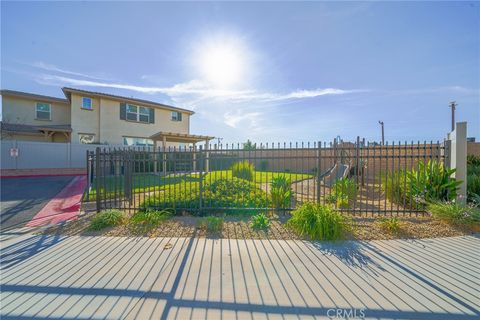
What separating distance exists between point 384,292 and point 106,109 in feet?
69.4

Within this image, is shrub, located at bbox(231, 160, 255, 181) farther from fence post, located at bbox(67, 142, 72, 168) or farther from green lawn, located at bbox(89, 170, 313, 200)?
fence post, located at bbox(67, 142, 72, 168)

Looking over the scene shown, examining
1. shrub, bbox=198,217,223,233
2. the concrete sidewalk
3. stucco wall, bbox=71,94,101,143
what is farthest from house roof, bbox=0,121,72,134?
shrub, bbox=198,217,223,233

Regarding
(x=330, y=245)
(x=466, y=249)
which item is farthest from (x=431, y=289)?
(x=466, y=249)

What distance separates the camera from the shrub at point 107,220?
4.84 metres

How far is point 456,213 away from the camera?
4680 mm

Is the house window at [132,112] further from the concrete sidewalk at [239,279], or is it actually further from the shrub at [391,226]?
the shrub at [391,226]

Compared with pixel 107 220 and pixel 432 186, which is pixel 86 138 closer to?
pixel 107 220

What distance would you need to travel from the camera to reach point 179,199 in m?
5.84

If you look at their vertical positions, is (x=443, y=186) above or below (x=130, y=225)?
above

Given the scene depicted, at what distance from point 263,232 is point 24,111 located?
23606 millimetres

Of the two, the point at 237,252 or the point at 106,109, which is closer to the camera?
the point at 237,252

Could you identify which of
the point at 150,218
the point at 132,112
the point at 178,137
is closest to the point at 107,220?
the point at 150,218

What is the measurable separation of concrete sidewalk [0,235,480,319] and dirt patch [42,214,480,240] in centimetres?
27

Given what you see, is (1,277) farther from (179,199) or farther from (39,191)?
(39,191)
